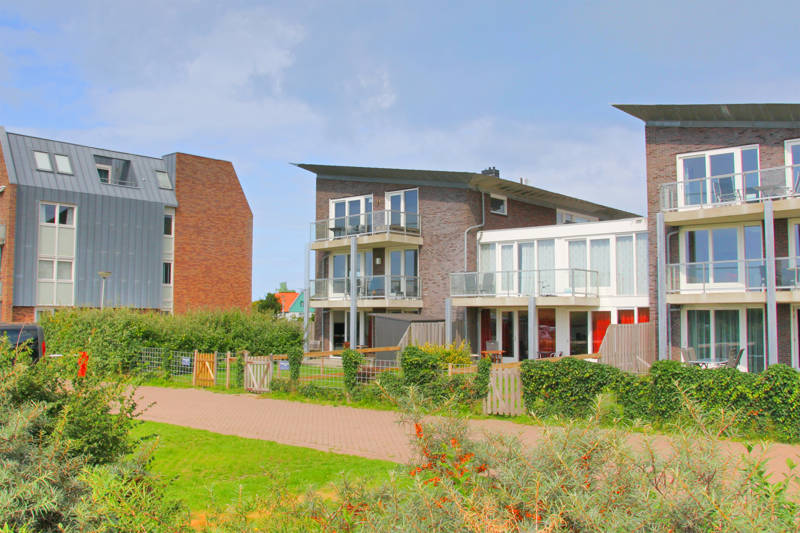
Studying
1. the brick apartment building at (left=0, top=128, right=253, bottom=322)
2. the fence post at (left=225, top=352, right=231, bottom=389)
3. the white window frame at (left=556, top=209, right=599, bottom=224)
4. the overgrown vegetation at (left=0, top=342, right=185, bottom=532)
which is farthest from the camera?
→ the white window frame at (left=556, top=209, right=599, bottom=224)

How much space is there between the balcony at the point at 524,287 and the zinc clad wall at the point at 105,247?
60.8 feet

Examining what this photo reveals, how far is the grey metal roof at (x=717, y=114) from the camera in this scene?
61.3ft

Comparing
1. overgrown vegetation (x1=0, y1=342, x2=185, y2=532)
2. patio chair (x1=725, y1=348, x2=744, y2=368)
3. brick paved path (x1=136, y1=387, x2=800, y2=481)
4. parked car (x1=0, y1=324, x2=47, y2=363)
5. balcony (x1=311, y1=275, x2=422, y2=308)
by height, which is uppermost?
balcony (x1=311, y1=275, x2=422, y2=308)

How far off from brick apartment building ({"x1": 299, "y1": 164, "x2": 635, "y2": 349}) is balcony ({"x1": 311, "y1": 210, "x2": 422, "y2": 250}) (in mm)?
44

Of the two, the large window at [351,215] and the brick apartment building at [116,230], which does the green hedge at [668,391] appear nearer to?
the large window at [351,215]

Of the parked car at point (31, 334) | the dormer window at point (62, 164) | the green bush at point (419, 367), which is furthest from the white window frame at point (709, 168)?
the dormer window at point (62, 164)

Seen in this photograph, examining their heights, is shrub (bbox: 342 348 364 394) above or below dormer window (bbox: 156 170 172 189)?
below

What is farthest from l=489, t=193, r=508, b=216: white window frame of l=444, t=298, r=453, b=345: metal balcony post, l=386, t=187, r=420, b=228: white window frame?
l=444, t=298, r=453, b=345: metal balcony post

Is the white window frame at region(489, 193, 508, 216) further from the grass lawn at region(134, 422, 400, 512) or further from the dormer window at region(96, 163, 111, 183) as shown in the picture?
the dormer window at region(96, 163, 111, 183)

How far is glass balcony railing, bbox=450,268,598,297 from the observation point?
23.7m

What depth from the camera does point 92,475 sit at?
314 centimetres

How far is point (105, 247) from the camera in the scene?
3497cm

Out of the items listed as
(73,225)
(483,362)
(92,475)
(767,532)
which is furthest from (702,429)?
(73,225)

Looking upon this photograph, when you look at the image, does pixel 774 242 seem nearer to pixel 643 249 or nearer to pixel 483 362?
pixel 643 249
